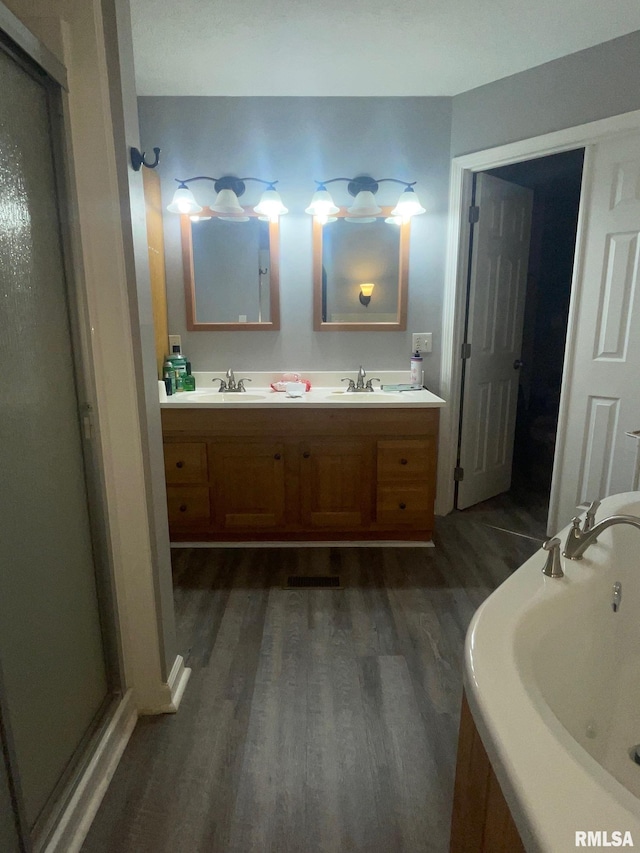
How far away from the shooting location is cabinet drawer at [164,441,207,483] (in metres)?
2.34

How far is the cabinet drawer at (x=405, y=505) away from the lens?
240cm

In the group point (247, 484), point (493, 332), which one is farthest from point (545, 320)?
point (247, 484)

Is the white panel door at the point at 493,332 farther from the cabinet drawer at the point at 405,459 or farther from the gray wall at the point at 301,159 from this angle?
the cabinet drawer at the point at 405,459

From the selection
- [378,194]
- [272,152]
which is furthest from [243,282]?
[378,194]

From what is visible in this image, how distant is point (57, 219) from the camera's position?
110 centimetres

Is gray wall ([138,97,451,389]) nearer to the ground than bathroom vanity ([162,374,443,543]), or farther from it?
farther from it

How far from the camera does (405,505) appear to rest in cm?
242

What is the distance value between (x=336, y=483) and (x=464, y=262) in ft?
4.67

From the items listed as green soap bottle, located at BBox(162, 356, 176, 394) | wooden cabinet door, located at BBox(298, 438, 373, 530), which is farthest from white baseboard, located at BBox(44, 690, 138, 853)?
green soap bottle, located at BBox(162, 356, 176, 394)

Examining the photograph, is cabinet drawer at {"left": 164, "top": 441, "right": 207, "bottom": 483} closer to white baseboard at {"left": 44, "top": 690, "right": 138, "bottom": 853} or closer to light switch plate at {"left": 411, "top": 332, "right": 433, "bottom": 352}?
white baseboard at {"left": 44, "top": 690, "right": 138, "bottom": 853}

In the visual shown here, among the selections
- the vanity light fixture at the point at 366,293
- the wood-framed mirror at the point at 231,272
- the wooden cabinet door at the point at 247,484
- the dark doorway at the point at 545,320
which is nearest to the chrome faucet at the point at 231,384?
the wood-framed mirror at the point at 231,272

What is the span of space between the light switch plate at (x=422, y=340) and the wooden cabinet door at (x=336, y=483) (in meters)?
0.74

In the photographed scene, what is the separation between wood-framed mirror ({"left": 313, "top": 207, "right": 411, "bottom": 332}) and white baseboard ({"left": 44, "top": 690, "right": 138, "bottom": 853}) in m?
2.03

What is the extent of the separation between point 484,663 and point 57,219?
4.36ft
